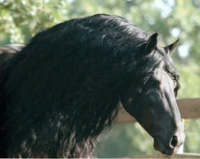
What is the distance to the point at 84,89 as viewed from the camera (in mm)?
4285

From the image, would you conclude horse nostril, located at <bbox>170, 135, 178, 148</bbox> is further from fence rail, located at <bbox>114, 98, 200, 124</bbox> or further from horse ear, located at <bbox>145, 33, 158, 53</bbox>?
fence rail, located at <bbox>114, 98, 200, 124</bbox>

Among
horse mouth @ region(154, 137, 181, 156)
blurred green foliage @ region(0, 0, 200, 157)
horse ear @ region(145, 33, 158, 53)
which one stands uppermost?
horse ear @ region(145, 33, 158, 53)

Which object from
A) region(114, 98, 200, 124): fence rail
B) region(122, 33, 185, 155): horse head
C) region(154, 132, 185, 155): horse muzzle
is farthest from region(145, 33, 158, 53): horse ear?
region(114, 98, 200, 124): fence rail

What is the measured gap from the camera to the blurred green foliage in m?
7.20

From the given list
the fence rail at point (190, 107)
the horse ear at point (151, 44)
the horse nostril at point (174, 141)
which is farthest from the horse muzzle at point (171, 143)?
the fence rail at point (190, 107)

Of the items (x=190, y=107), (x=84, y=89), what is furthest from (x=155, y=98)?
(x=190, y=107)

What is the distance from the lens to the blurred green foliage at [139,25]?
720 cm

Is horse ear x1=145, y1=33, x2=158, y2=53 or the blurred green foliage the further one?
the blurred green foliage

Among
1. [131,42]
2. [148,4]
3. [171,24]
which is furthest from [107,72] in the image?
[148,4]

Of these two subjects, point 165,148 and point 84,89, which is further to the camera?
point 84,89

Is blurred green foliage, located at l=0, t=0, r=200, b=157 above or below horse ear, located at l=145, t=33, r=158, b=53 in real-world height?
below

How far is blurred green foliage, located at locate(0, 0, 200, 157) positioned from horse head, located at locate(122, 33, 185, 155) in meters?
0.70

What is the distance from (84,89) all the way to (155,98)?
22.1 inches

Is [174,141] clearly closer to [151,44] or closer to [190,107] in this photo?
[151,44]
